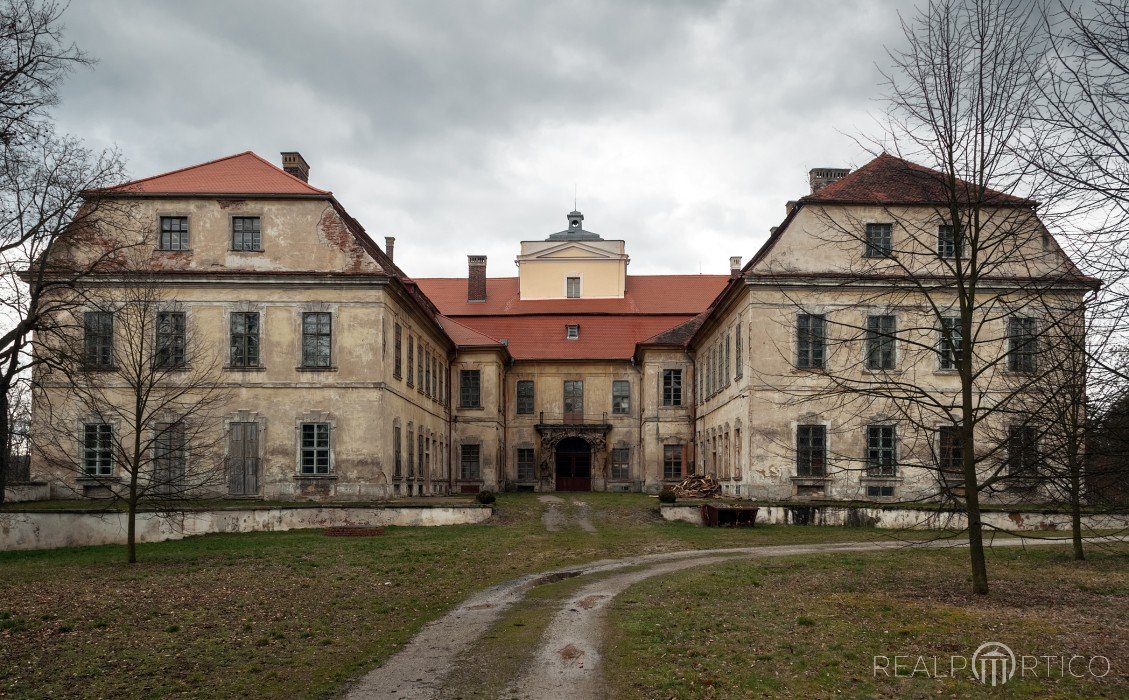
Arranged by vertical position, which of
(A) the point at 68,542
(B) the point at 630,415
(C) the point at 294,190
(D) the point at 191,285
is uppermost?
(C) the point at 294,190

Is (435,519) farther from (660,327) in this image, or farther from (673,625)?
(660,327)

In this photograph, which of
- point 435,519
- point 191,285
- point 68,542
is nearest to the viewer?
point 68,542

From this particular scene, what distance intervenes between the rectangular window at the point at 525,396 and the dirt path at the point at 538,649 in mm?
30088

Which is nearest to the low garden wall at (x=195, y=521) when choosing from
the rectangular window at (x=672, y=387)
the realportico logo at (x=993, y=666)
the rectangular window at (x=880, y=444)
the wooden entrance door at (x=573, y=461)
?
the rectangular window at (x=880, y=444)

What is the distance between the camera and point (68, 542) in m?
21.8

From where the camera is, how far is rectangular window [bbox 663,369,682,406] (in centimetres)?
4381

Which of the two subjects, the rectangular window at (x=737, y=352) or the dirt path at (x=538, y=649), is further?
the rectangular window at (x=737, y=352)

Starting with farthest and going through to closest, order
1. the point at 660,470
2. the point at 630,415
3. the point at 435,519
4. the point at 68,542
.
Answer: the point at 630,415 < the point at 660,470 < the point at 435,519 < the point at 68,542

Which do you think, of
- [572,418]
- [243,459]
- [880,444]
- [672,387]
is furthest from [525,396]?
[880,444]

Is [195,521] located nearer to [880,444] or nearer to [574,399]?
[880,444]

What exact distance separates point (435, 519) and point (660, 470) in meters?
19.6

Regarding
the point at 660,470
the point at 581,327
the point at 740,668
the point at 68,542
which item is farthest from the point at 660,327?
the point at 740,668

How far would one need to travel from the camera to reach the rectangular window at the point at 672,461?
43.5m

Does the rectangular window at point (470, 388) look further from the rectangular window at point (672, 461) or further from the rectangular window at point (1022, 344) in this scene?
the rectangular window at point (1022, 344)
